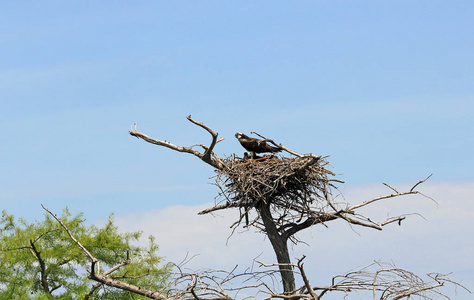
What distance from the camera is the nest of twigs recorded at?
904 cm

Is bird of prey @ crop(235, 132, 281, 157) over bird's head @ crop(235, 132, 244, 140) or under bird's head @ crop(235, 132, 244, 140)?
under

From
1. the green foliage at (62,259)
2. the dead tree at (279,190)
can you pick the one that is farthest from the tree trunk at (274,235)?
the green foliage at (62,259)

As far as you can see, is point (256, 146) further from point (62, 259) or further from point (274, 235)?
point (62, 259)

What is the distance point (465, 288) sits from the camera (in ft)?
25.1

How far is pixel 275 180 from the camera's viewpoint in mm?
8891

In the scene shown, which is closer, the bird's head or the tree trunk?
the tree trunk

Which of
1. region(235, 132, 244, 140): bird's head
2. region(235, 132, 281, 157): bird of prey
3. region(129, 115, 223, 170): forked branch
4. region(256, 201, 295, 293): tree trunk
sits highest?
region(235, 132, 244, 140): bird's head

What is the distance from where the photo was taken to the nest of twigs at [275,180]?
29.7ft

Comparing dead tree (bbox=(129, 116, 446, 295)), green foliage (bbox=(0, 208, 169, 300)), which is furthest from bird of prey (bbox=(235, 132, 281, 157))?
green foliage (bbox=(0, 208, 169, 300))

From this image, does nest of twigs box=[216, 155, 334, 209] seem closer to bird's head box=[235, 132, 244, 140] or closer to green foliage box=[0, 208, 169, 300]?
bird's head box=[235, 132, 244, 140]

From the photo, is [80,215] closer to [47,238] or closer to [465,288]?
[47,238]

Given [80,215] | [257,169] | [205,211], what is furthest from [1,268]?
[257,169]

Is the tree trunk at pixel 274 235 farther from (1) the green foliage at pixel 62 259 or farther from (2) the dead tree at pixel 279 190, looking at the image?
(1) the green foliage at pixel 62 259

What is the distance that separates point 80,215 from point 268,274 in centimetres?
1480
